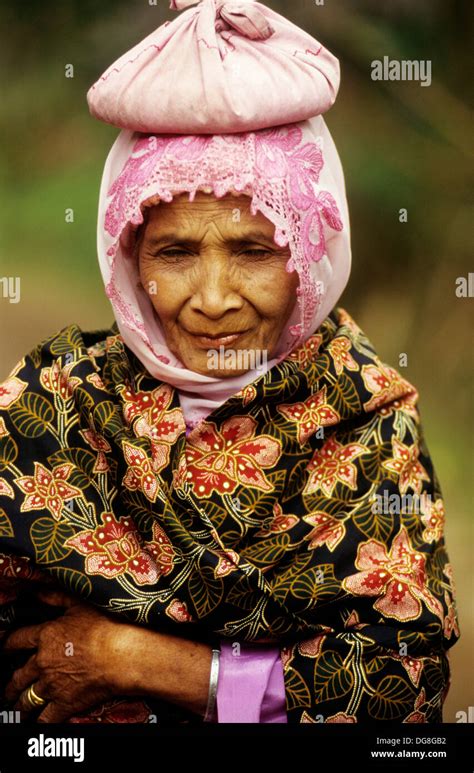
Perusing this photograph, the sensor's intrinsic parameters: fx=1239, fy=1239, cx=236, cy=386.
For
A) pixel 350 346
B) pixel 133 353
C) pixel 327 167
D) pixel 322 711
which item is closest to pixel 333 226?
pixel 327 167

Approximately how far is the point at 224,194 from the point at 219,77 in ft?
0.72

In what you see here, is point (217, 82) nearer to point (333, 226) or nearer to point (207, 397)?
point (333, 226)

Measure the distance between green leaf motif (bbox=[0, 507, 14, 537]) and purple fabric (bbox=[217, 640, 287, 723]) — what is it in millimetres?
477

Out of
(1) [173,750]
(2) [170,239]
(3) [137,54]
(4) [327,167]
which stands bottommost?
(1) [173,750]

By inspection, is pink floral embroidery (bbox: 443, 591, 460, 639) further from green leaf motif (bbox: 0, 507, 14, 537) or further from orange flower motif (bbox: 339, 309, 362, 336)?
green leaf motif (bbox: 0, 507, 14, 537)

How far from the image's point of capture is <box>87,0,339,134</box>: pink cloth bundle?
236cm

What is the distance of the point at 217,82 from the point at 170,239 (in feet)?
1.05

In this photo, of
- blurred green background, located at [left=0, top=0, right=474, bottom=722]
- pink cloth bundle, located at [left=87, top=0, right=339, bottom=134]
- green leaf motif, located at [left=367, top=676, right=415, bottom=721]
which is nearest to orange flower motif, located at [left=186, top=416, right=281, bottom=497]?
green leaf motif, located at [left=367, top=676, right=415, bottom=721]

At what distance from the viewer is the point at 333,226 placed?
2.51 metres

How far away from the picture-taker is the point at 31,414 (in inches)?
102

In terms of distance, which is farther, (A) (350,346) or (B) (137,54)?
(A) (350,346)

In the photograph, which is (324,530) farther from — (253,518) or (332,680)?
(332,680)

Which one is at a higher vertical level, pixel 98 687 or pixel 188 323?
pixel 188 323

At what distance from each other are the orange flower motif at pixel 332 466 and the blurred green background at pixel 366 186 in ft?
3.48
